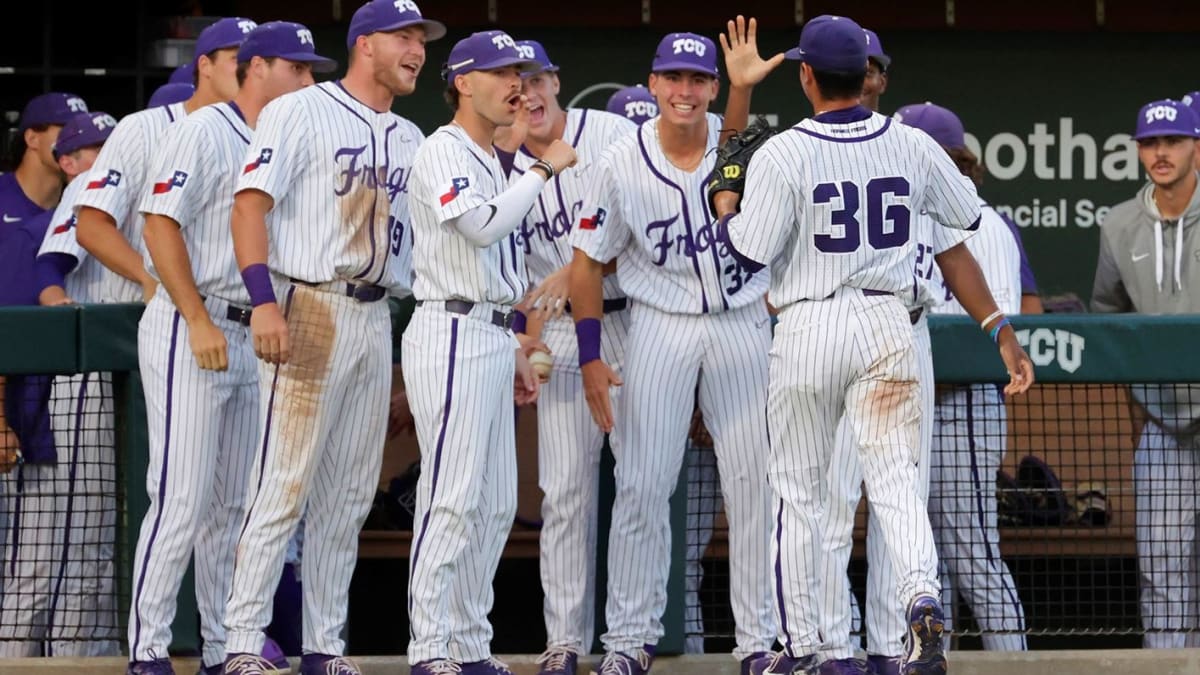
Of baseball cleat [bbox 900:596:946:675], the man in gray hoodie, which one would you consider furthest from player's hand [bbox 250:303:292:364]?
the man in gray hoodie

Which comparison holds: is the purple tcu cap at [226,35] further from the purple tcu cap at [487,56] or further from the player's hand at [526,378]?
the player's hand at [526,378]

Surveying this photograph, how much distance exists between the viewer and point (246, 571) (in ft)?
14.8

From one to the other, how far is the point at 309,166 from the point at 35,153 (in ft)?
5.55

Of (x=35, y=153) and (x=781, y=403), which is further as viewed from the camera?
(x=35, y=153)

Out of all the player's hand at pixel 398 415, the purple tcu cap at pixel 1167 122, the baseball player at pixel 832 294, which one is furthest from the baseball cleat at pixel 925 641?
the purple tcu cap at pixel 1167 122

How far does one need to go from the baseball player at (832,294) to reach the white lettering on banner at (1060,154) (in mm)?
3355

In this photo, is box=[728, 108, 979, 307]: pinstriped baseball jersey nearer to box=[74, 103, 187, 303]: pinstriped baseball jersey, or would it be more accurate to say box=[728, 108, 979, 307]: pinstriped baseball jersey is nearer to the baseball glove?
the baseball glove

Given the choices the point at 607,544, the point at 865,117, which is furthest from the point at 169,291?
the point at 865,117

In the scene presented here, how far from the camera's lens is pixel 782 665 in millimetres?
4492

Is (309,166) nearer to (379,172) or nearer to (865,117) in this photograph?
(379,172)

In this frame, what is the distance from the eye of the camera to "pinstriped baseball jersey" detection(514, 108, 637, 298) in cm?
531

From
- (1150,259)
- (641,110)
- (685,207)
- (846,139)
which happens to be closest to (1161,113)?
(1150,259)

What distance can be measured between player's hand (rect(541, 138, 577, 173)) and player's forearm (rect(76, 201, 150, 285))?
1.14 metres

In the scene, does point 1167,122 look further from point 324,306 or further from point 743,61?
point 324,306
